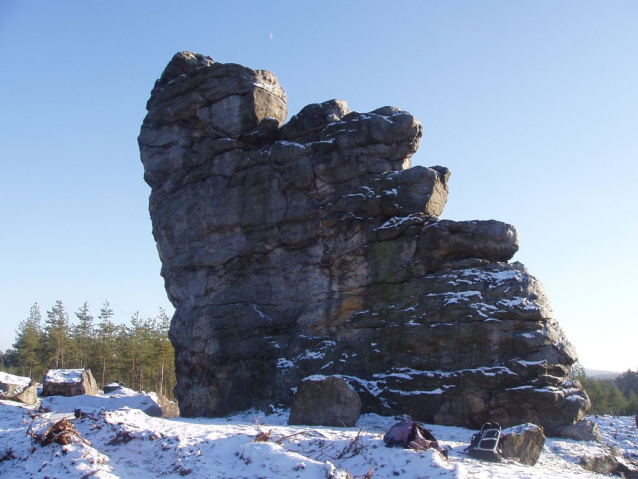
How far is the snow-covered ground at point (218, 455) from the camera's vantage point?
36.4ft

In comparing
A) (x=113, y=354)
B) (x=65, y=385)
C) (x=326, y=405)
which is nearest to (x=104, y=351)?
(x=113, y=354)

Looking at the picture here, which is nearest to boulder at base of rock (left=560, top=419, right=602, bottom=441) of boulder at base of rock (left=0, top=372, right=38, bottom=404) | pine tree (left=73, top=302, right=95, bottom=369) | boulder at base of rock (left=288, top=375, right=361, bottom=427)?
boulder at base of rock (left=288, top=375, right=361, bottom=427)

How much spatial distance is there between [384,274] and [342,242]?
110 inches

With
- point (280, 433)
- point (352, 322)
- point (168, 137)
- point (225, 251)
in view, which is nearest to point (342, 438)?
point (280, 433)

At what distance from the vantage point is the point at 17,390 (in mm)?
24344

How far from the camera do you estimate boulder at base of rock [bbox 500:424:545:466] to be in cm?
1344

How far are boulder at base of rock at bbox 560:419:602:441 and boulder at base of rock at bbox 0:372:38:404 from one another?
76.8 ft

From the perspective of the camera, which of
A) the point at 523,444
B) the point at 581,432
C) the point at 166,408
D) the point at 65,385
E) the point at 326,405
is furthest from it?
the point at 166,408

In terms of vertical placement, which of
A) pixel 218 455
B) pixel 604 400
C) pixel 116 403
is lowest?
pixel 116 403

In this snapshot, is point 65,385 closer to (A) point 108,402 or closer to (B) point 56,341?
(A) point 108,402

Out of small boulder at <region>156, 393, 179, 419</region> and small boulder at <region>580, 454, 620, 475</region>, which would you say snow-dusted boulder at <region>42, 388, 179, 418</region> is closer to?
small boulder at <region>156, 393, 179, 419</region>

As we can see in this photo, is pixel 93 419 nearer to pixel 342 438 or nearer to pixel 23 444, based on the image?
pixel 23 444

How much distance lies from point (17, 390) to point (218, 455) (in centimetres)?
1746

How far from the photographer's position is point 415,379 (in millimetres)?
20328
